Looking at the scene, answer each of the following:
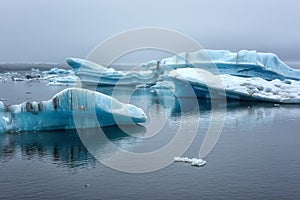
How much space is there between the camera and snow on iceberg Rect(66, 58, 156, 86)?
3525 cm

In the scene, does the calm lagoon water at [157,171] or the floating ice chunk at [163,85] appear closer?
the calm lagoon water at [157,171]

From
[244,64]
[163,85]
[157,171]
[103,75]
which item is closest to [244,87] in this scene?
[244,64]

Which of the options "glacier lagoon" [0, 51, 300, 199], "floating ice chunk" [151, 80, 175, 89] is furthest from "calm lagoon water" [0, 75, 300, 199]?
"floating ice chunk" [151, 80, 175, 89]

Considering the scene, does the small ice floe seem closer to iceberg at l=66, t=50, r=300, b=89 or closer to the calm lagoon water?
the calm lagoon water

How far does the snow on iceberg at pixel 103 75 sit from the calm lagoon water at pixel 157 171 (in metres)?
18.2

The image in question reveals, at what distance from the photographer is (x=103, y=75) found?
37.1 meters

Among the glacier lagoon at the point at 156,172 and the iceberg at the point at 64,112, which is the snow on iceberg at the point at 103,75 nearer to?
the glacier lagoon at the point at 156,172

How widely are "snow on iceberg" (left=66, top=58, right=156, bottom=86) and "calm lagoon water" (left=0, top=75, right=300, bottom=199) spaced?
1819cm

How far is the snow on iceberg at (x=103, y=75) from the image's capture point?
35.2 meters

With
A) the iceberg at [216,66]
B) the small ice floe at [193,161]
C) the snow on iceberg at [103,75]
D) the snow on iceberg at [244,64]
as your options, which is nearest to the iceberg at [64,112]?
the small ice floe at [193,161]

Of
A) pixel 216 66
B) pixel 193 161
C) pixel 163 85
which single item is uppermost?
pixel 216 66

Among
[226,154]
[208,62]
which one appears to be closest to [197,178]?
[226,154]

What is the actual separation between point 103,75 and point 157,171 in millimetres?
26115

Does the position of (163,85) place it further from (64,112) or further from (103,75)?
(64,112)
